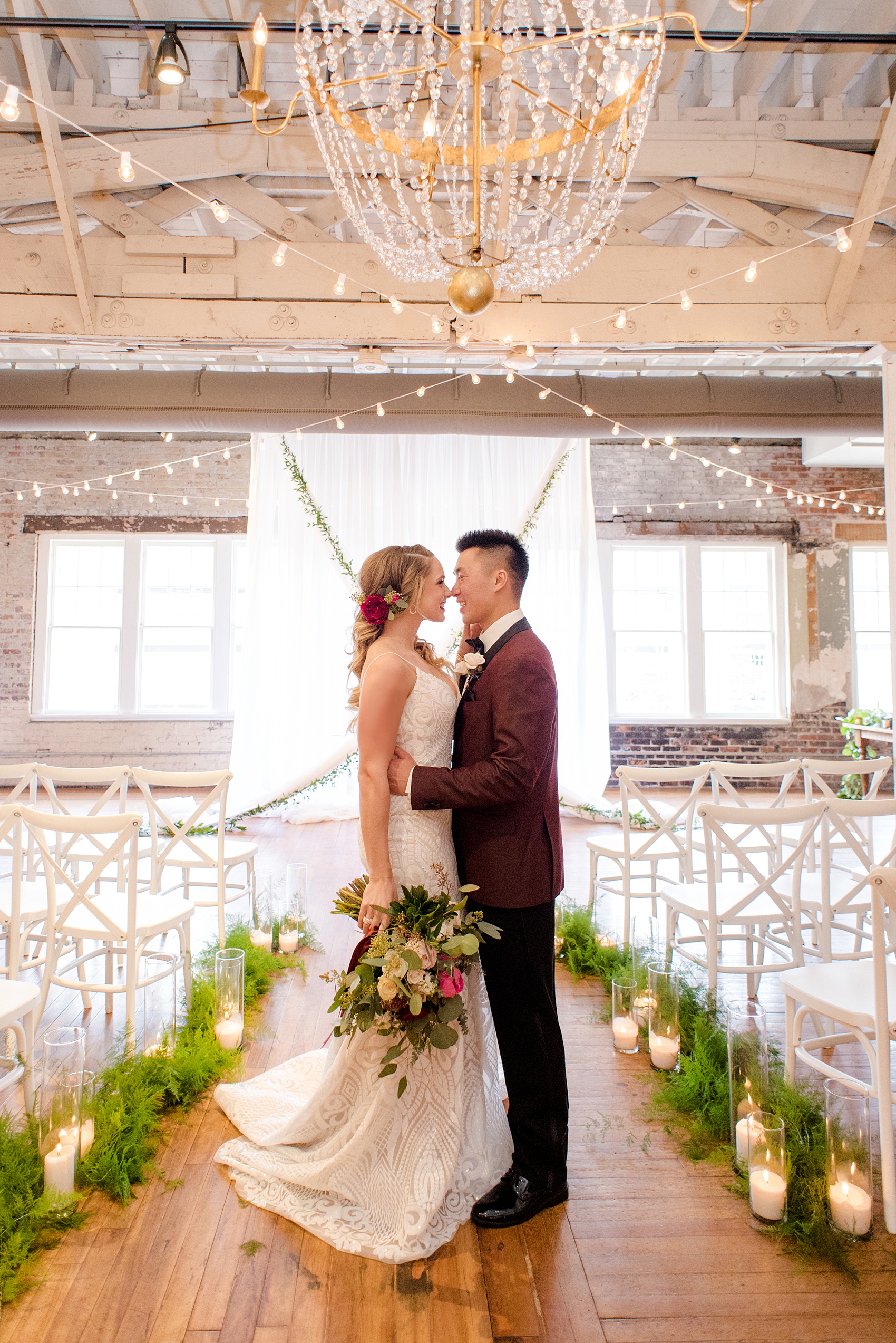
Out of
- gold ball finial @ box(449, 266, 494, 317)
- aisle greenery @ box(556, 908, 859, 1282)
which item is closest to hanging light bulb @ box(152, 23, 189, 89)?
gold ball finial @ box(449, 266, 494, 317)

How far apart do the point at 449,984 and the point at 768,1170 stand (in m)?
0.97

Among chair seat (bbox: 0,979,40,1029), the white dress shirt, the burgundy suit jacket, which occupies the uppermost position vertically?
the white dress shirt

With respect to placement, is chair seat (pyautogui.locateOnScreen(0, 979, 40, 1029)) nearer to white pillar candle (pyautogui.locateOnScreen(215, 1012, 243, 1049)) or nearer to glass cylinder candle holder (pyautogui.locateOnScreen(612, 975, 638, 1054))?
white pillar candle (pyautogui.locateOnScreen(215, 1012, 243, 1049))

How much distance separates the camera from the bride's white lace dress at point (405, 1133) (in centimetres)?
207

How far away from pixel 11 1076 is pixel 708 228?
606cm

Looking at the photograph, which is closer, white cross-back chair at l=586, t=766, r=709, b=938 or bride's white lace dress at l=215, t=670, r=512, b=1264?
bride's white lace dress at l=215, t=670, r=512, b=1264

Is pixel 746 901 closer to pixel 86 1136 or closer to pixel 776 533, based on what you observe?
pixel 86 1136

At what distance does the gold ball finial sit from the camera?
2.34 m

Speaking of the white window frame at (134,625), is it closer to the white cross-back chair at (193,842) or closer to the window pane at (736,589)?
the white cross-back chair at (193,842)

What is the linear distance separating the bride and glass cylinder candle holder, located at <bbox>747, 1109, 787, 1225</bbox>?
0.66 metres

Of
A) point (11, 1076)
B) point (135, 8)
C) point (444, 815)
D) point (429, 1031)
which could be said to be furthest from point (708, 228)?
point (11, 1076)

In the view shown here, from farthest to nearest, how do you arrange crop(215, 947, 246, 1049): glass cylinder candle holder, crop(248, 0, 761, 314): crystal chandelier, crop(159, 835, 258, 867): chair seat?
crop(159, 835, 258, 867): chair seat
crop(215, 947, 246, 1049): glass cylinder candle holder
crop(248, 0, 761, 314): crystal chandelier

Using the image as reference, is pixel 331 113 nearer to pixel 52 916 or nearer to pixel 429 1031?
pixel 429 1031

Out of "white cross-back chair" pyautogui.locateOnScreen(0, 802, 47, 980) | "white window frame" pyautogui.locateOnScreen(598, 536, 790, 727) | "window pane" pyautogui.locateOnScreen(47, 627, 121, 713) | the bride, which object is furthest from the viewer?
"white window frame" pyautogui.locateOnScreen(598, 536, 790, 727)
